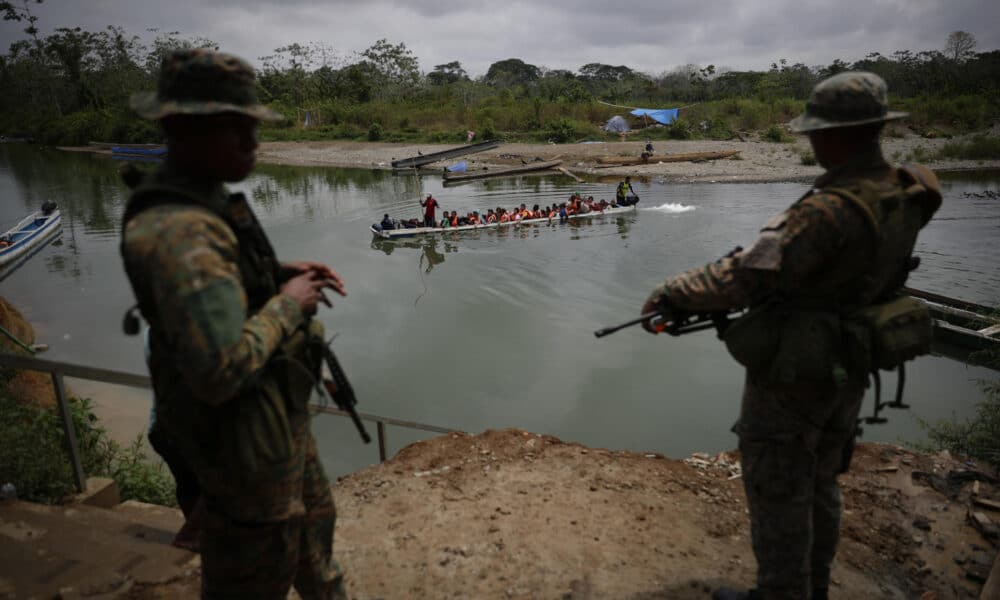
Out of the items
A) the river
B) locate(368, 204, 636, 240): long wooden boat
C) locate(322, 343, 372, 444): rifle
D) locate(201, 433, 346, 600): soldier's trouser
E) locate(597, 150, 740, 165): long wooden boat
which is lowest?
the river

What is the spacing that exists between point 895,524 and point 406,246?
46.3 feet

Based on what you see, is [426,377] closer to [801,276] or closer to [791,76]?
[801,276]

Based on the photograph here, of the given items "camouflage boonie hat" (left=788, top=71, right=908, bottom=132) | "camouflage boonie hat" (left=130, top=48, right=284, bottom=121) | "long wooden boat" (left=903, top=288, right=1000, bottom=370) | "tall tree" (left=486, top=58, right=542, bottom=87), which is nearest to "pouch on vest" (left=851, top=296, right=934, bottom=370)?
"camouflage boonie hat" (left=788, top=71, right=908, bottom=132)

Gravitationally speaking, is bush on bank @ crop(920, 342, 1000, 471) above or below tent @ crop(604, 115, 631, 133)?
below

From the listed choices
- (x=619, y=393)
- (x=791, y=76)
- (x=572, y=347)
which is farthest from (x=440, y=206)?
(x=791, y=76)

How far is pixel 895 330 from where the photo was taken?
2.02 m

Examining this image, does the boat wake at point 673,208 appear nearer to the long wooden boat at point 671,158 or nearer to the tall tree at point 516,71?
the long wooden boat at point 671,158

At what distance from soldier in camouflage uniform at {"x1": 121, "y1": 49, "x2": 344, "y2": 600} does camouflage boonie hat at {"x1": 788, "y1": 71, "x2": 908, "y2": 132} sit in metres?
1.74

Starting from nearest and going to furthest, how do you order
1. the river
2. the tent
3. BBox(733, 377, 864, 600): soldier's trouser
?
BBox(733, 377, 864, 600): soldier's trouser < the river < the tent

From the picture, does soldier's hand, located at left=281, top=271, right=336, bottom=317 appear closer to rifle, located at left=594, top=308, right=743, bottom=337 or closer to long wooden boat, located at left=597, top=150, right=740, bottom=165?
rifle, located at left=594, top=308, right=743, bottom=337

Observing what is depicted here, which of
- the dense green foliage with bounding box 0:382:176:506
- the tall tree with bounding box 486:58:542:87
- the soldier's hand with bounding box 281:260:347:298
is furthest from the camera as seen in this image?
the tall tree with bounding box 486:58:542:87

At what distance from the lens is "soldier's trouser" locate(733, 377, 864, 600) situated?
6.81ft

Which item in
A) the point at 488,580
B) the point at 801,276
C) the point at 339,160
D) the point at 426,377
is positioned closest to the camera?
the point at 801,276

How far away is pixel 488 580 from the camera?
2660 millimetres
